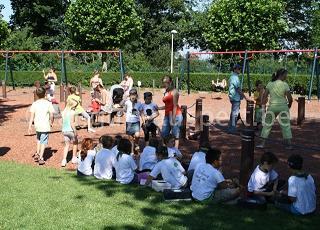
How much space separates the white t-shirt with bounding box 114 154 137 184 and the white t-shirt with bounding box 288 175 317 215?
286 cm

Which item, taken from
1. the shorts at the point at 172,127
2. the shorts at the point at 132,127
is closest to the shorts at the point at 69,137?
the shorts at the point at 132,127

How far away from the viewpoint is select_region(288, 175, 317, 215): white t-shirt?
6395 mm

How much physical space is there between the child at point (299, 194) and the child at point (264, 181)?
35cm

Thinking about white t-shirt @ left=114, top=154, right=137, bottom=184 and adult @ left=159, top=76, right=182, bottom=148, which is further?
adult @ left=159, top=76, right=182, bottom=148

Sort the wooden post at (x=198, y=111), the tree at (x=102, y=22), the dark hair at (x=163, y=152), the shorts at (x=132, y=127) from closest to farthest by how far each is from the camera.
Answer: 1. the dark hair at (x=163, y=152)
2. the shorts at (x=132, y=127)
3. the wooden post at (x=198, y=111)
4. the tree at (x=102, y=22)

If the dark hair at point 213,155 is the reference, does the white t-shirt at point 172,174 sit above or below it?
below

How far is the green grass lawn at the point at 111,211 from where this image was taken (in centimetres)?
590

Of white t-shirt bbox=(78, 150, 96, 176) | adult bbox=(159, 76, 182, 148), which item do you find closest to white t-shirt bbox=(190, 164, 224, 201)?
white t-shirt bbox=(78, 150, 96, 176)

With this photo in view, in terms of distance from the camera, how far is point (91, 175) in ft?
29.4

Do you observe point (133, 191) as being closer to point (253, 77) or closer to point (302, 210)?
point (302, 210)

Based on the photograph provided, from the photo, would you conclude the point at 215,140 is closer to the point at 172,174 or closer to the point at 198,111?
the point at 198,111

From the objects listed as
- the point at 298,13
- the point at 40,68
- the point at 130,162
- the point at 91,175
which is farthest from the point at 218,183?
the point at 298,13

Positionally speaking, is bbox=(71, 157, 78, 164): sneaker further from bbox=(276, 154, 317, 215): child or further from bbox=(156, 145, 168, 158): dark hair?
bbox=(276, 154, 317, 215): child

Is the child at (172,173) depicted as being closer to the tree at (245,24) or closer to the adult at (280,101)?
the adult at (280,101)
